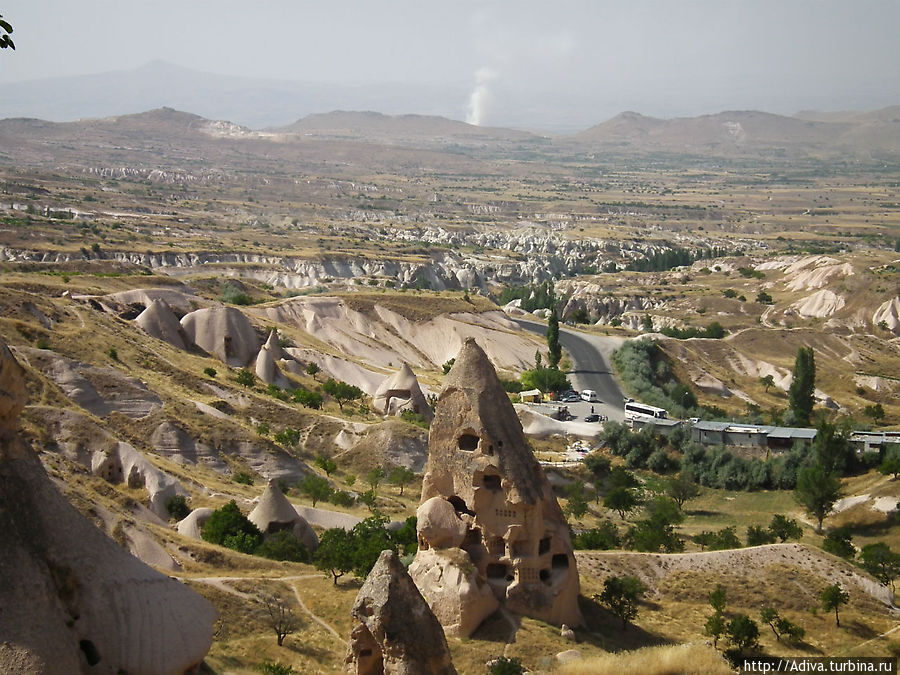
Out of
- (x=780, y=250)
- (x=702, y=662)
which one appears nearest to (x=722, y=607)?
(x=702, y=662)

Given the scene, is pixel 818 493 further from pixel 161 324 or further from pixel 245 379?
pixel 161 324

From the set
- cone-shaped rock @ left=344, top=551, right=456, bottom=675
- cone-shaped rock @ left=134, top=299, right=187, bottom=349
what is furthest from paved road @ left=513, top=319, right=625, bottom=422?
cone-shaped rock @ left=344, top=551, right=456, bottom=675

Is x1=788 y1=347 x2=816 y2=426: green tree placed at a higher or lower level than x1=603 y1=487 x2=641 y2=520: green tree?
higher

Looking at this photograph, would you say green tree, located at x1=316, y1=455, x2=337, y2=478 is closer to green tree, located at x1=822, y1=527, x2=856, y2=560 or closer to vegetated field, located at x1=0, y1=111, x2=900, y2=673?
vegetated field, located at x1=0, y1=111, x2=900, y2=673

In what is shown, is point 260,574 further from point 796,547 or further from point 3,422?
point 796,547

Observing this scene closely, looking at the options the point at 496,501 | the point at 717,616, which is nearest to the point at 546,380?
the point at 717,616
